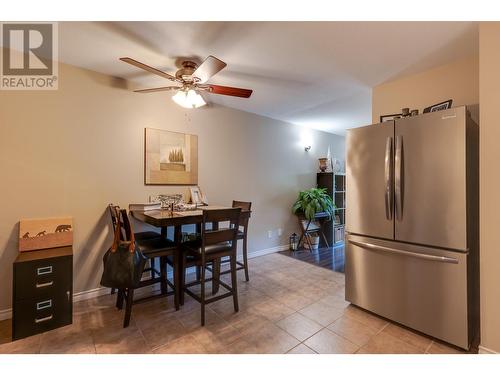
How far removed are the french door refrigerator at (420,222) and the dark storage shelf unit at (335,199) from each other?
2488 millimetres

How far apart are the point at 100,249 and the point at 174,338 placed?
1365 millimetres

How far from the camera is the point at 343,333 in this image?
186 centimetres

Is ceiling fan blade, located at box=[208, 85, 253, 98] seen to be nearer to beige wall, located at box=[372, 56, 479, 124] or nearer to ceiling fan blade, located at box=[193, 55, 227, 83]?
ceiling fan blade, located at box=[193, 55, 227, 83]

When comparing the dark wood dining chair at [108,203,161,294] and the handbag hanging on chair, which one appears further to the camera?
the dark wood dining chair at [108,203,161,294]

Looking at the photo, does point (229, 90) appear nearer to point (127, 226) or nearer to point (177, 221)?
point (177, 221)

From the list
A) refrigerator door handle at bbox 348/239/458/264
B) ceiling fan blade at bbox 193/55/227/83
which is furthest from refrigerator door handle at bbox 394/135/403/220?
ceiling fan blade at bbox 193/55/227/83

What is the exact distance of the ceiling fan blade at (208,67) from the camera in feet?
5.53

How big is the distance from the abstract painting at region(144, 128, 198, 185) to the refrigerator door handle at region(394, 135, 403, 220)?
2.35 m

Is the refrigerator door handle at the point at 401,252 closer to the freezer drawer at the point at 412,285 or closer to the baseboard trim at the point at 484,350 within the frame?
the freezer drawer at the point at 412,285

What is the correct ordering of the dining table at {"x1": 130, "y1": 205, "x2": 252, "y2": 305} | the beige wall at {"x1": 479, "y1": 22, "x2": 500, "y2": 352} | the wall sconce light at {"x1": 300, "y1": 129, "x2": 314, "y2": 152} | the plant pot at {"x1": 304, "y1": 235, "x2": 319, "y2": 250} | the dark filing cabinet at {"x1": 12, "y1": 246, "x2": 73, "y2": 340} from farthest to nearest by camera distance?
the wall sconce light at {"x1": 300, "y1": 129, "x2": 314, "y2": 152} < the plant pot at {"x1": 304, "y1": 235, "x2": 319, "y2": 250} < the dining table at {"x1": 130, "y1": 205, "x2": 252, "y2": 305} < the dark filing cabinet at {"x1": 12, "y1": 246, "x2": 73, "y2": 340} < the beige wall at {"x1": 479, "y1": 22, "x2": 500, "y2": 352}

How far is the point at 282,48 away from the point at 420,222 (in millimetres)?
1827

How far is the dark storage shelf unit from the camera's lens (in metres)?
4.64
